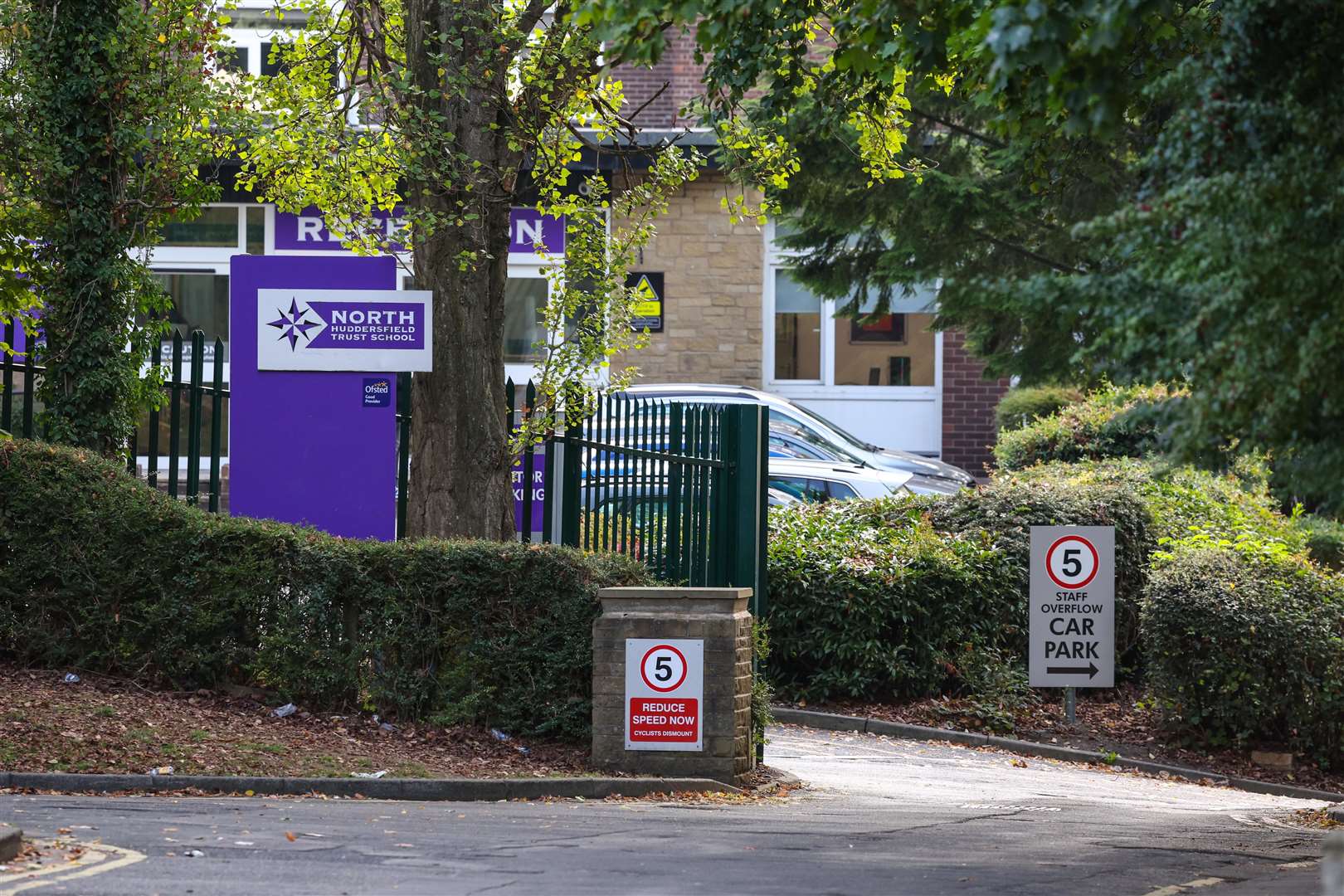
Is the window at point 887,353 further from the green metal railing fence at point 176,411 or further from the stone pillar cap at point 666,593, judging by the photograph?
the stone pillar cap at point 666,593

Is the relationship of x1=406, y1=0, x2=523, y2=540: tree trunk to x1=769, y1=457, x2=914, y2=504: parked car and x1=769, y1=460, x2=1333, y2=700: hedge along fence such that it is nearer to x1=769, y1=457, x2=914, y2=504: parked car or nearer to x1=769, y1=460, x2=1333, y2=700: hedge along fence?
x1=769, y1=460, x2=1333, y2=700: hedge along fence

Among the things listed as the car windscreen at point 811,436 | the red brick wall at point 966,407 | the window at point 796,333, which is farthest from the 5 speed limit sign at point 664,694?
the red brick wall at point 966,407

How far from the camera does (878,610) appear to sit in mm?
14766

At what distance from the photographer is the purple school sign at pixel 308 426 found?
1140cm

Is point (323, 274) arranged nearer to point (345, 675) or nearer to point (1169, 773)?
point (345, 675)

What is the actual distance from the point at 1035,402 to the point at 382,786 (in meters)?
17.5

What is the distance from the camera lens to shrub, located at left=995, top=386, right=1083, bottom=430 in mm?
25000

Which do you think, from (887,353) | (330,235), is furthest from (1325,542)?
(330,235)

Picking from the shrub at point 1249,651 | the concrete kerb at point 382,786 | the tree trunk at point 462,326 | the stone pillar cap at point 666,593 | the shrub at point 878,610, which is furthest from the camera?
the shrub at point 878,610

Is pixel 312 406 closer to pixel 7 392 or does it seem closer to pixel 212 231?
pixel 7 392

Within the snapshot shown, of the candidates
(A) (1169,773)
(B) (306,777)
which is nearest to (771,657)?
(A) (1169,773)

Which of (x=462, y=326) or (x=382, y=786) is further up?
(x=462, y=326)

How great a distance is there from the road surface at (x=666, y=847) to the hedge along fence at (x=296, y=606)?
4.31ft

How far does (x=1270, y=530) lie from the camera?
17.5m
